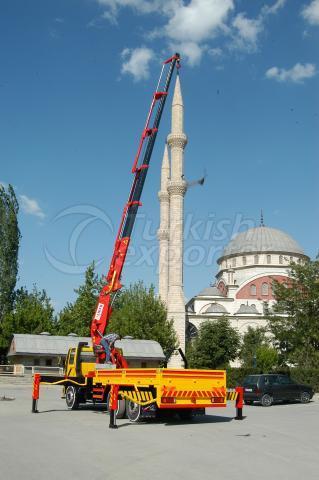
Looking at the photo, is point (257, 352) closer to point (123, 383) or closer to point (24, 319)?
point (24, 319)

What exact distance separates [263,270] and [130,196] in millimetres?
56477

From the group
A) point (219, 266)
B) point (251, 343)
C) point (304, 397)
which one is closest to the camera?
point (304, 397)

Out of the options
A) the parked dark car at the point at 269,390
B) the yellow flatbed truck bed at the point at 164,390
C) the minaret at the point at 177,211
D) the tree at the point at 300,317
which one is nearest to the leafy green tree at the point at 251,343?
the minaret at the point at 177,211

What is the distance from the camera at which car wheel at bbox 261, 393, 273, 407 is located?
74.8ft

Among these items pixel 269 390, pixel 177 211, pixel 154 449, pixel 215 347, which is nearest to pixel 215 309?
pixel 177 211

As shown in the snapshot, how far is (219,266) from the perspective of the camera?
287 ft

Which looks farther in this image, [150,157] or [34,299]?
[34,299]

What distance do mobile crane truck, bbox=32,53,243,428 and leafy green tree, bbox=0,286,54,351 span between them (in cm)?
2833

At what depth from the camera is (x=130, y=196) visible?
1021 inches

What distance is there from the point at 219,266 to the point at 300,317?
51.3 metres

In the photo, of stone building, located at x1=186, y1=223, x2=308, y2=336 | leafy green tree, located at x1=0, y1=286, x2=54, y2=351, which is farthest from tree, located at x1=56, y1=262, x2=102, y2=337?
stone building, located at x1=186, y1=223, x2=308, y2=336

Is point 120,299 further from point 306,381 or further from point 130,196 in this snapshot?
point 130,196

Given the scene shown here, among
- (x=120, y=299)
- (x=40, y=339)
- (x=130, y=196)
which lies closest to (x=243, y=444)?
(x=130, y=196)

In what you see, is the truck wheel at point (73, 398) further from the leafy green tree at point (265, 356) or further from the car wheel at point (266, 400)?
the leafy green tree at point (265, 356)
